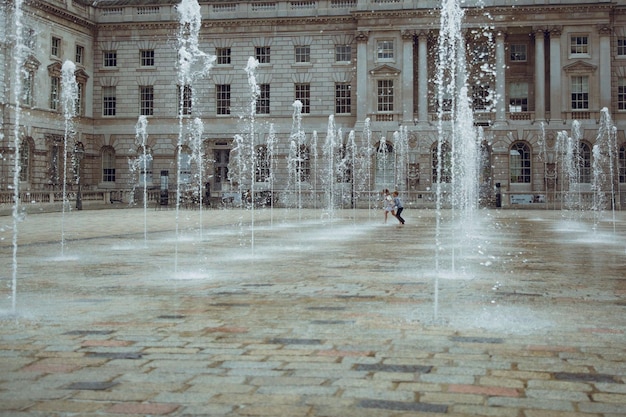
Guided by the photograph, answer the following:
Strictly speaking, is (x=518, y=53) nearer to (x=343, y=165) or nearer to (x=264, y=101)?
(x=343, y=165)

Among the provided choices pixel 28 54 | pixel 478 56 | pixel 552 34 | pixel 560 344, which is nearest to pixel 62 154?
pixel 28 54

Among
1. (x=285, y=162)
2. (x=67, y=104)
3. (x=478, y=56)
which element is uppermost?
(x=478, y=56)

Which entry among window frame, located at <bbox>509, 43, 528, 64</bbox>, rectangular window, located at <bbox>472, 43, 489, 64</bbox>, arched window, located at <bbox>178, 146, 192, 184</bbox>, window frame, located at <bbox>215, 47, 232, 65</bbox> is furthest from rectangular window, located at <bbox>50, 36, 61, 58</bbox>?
window frame, located at <bbox>509, 43, 528, 64</bbox>

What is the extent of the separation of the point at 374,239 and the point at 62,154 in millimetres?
33912

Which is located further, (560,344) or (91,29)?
(91,29)

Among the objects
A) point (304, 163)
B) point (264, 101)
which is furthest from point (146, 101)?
point (304, 163)

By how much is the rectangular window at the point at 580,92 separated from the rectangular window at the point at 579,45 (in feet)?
5.10

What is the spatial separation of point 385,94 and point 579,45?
40.1 feet

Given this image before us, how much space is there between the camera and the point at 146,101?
50.0m

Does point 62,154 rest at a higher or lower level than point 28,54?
lower

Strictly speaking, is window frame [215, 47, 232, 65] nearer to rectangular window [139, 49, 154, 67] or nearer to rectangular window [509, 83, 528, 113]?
rectangular window [139, 49, 154, 67]

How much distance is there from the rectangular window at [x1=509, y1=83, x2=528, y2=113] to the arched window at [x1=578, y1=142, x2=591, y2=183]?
14.3ft

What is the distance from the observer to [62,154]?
46906 mm

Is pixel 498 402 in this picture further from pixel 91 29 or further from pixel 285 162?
pixel 91 29
